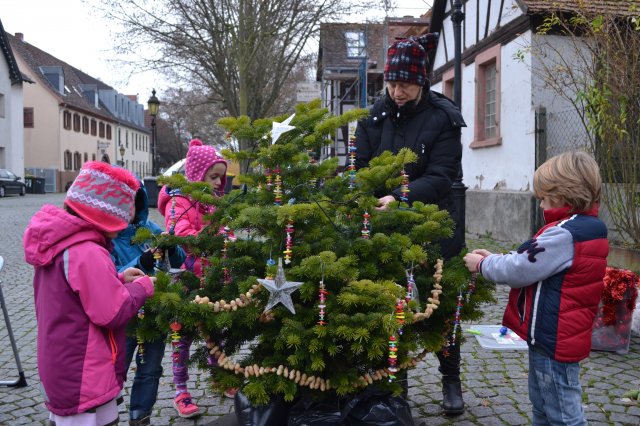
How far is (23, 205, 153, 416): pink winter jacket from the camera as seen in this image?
2.50 m

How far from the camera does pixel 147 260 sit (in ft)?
10.3

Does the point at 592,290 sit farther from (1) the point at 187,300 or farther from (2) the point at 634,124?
(2) the point at 634,124

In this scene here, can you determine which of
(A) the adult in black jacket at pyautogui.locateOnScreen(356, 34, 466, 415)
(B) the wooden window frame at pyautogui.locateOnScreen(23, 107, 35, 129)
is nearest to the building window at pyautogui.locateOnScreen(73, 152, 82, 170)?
(B) the wooden window frame at pyautogui.locateOnScreen(23, 107, 35, 129)

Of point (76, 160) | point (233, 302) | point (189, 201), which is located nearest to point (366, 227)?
point (233, 302)

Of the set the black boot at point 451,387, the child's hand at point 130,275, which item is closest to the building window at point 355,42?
the black boot at point 451,387

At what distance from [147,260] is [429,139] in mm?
1595

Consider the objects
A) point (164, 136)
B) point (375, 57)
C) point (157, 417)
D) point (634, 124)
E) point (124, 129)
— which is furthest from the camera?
point (164, 136)

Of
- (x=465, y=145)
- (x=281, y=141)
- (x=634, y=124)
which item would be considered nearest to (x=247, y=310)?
(x=281, y=141)

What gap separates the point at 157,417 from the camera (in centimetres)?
395

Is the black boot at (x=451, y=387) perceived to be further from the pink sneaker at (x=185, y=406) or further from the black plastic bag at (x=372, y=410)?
the pink sneaker at (x=185, y=406)

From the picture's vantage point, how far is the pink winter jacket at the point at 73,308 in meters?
2.50

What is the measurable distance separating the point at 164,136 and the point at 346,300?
238 feet

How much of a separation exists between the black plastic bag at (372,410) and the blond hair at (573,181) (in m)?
1.13

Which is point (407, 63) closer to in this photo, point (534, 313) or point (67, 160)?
point (534, 313)
